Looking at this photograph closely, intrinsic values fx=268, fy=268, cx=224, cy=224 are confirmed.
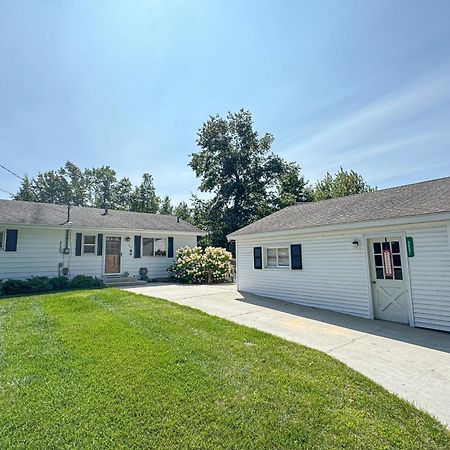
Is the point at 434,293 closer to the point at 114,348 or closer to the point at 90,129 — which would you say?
the point at 114,348

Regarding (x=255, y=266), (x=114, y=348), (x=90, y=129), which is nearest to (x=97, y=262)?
(x=90, y=129)

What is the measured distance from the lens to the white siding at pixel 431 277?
6.09 metres

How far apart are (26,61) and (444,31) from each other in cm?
1340

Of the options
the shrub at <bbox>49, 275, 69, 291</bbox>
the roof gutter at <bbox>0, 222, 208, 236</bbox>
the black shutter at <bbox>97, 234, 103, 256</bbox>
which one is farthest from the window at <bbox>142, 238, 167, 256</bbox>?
the shrub at <bbox>49, 275, 69, 291</bbox>

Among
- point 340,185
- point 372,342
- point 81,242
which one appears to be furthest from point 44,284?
point 340,185

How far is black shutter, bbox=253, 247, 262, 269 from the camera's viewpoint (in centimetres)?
1073

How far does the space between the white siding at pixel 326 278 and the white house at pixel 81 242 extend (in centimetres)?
780

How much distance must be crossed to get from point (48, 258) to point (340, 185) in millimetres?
30880

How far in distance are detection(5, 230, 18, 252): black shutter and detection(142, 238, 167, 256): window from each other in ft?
19.4

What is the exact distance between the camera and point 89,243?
13.9 m

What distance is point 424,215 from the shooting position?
6250mm

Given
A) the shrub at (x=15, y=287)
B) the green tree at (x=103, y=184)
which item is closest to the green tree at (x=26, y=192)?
the green tree at (x=103, y=184)

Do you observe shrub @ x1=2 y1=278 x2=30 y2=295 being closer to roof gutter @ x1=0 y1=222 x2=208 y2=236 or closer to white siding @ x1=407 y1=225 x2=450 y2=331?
roof gutter @ x1=0 y1=222 x2=208 y2=236

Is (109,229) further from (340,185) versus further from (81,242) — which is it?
(340,185)
